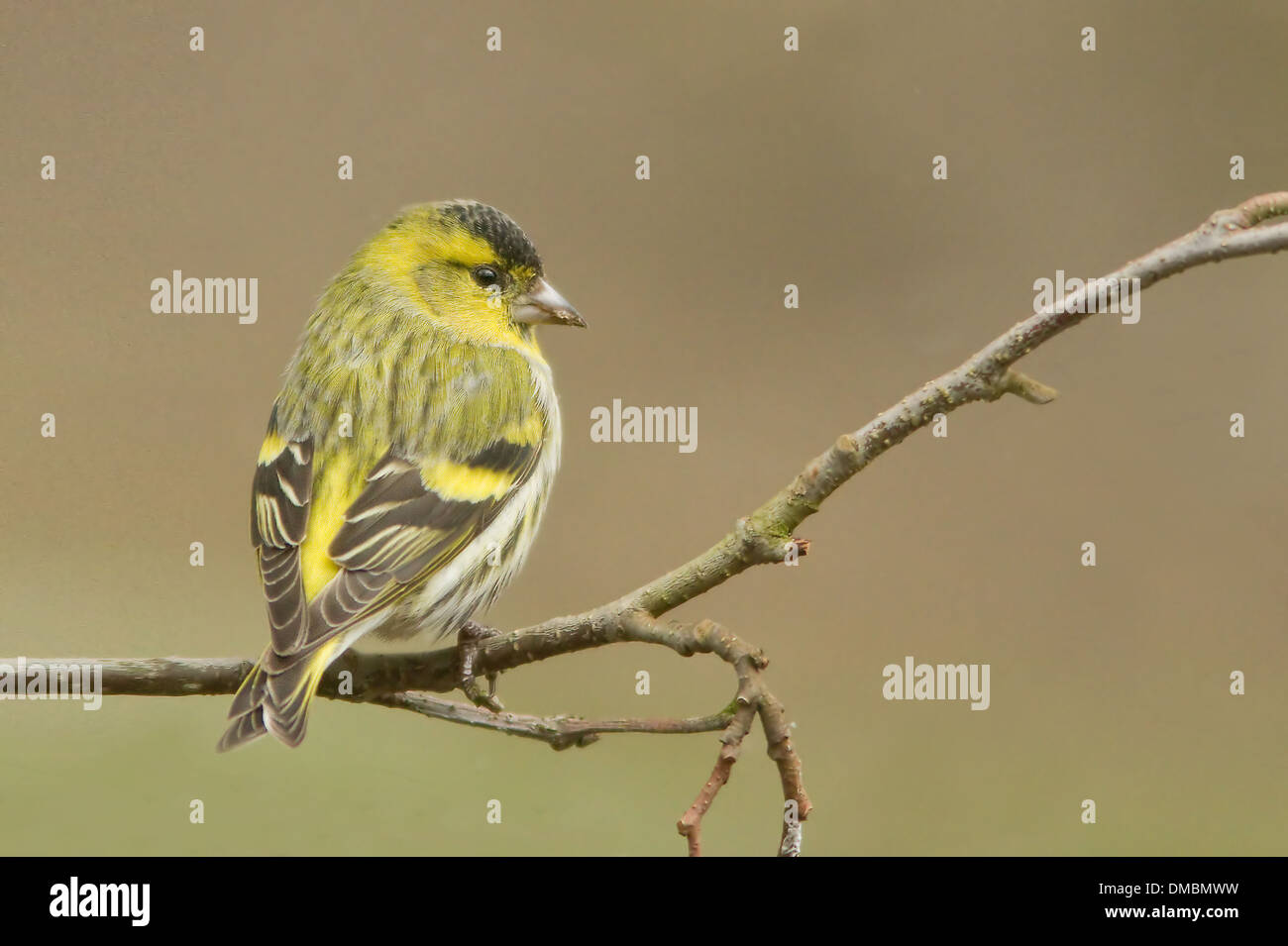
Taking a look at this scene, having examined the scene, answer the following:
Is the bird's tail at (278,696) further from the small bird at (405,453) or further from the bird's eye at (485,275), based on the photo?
the bird's eye at (485,275)

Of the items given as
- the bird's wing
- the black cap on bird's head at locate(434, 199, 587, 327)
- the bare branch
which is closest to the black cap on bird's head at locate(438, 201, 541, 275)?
the black cap on bird's head at locate(434, 199, 587, 327)

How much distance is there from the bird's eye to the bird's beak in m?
0.08

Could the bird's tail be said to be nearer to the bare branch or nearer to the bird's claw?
the bare branch

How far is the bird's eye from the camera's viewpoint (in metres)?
3.52

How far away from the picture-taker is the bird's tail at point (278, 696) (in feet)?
7.57

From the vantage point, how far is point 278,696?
7.88ft

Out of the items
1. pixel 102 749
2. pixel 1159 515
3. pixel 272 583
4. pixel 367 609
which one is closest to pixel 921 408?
pixel 367 609

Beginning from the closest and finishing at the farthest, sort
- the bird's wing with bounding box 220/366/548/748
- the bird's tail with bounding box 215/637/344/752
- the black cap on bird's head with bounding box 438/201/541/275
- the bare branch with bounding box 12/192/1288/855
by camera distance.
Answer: the bare branch with bounding box 12/192/1288/855 < the bird's tail with bounding box 215/637/344/752 < the bird's wing with bounding box 220/366/548/748 < the black cap on bird's head with bounding box 438/201/541/275

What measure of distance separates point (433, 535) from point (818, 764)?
3.93 m

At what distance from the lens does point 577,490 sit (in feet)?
25.5

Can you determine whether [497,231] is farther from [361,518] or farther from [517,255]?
[361,518]

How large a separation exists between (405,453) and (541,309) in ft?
2.27

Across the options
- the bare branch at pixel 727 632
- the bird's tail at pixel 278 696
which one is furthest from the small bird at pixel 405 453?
the bare branch at pixel 727 632

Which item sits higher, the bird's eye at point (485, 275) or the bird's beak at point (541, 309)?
the bird's eye at point (485, 275)
